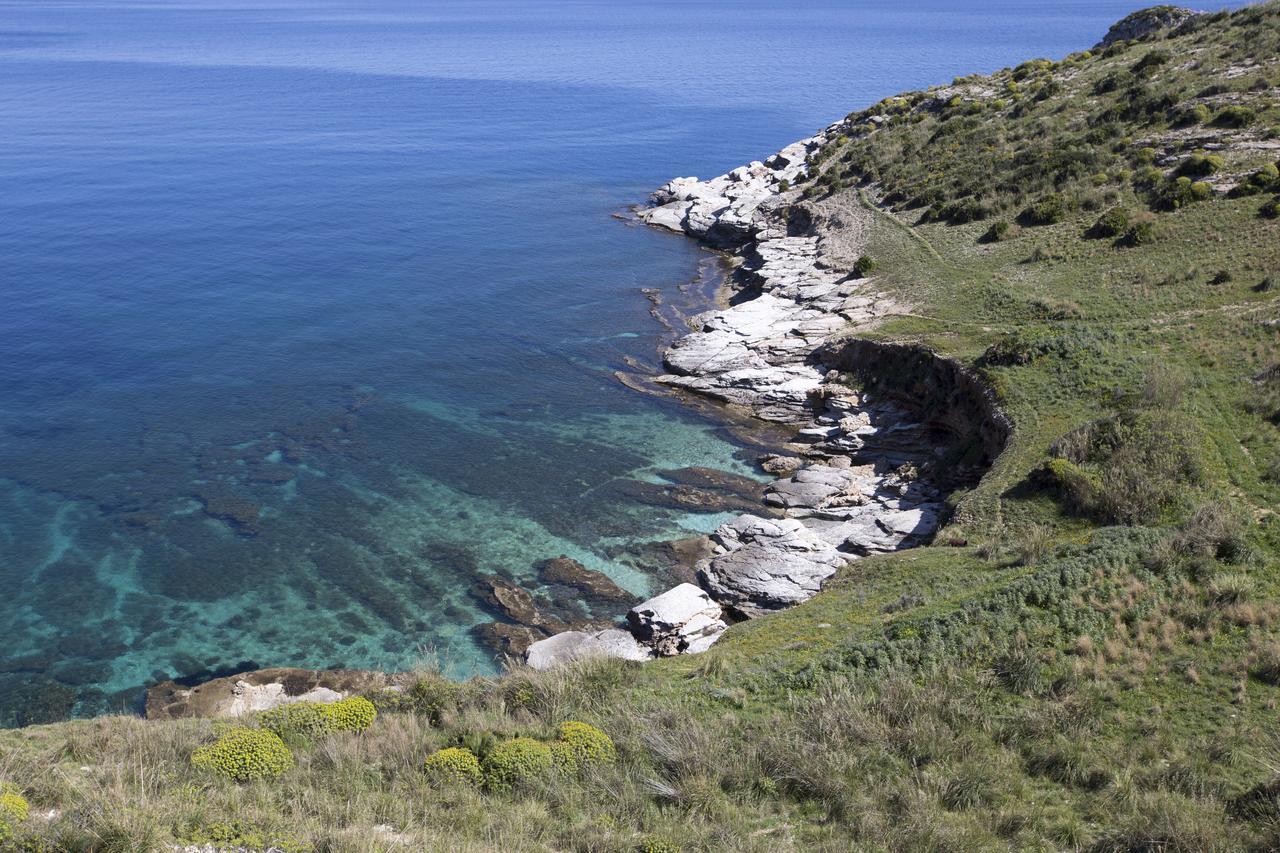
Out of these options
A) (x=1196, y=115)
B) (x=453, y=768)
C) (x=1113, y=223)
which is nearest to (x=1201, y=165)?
(x=1113, y=223)

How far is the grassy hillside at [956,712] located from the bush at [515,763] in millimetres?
89

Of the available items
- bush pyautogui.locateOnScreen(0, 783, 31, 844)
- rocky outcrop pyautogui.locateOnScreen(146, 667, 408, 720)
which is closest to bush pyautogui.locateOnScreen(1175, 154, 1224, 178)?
rocky outcrop pyautogui.locateOnScreen(146, 667, 408, 720)

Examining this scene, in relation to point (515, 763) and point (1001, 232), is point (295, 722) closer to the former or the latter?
point (515, 763)

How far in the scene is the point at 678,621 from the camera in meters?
31.1

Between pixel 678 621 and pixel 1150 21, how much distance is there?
104206 mm

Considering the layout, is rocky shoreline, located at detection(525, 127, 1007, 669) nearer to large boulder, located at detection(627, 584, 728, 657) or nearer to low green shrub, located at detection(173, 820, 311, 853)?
large boulder, located at detection(627, 584, 728, 657)

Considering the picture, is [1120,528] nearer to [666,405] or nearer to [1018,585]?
[1018,585]

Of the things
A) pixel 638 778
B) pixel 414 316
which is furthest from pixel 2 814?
pixel 414 316

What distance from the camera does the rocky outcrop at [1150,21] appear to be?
312 feet

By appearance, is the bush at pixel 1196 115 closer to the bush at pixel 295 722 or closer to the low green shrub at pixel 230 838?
the bush at pixel 295 722

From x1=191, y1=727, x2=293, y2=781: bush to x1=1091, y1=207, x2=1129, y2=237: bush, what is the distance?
56896 mm

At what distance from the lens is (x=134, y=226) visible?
80688mm

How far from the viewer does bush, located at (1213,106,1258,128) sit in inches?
2338

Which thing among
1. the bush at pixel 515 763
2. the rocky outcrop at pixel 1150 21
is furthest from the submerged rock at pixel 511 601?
the rocky outcrop at pixel 1150 21
